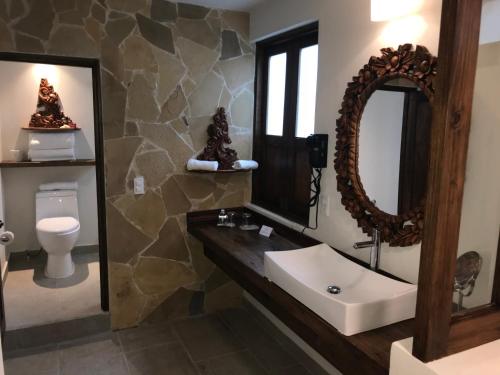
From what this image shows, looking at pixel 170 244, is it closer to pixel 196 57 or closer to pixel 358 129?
pixel 196 57

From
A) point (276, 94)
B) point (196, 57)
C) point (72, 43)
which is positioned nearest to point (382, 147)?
point (276, 94)

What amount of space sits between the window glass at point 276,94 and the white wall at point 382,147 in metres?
1.00

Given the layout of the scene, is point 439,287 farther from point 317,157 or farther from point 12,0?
point 12,0

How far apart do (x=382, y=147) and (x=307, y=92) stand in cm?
90

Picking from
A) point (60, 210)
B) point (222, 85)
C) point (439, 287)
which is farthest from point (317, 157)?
point (60, 210)

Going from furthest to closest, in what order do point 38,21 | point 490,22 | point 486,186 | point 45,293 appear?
point 45,293 → point 38,21 → point 486,186 → point 490,22

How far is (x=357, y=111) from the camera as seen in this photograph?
2.15 meters

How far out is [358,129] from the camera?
217 cm

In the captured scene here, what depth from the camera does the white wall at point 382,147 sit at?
6.41 feet

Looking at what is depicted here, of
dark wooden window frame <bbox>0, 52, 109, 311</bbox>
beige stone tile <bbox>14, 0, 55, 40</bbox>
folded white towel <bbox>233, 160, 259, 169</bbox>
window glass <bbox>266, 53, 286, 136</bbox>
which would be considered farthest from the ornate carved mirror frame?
beige stone tile <bbox>14, 0, 55, 40</bbox>

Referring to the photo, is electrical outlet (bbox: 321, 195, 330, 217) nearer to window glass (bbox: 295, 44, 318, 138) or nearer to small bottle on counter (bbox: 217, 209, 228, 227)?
window glass (bbox: 295, 44, 318, 138)

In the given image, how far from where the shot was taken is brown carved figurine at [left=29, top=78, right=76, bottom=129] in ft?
→ 13.5

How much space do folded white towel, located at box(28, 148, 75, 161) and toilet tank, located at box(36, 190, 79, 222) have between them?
13.6 inches

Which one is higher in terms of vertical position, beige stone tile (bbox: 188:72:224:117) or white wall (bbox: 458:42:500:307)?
beige stone tile (bbox: 188:72:224:117)
